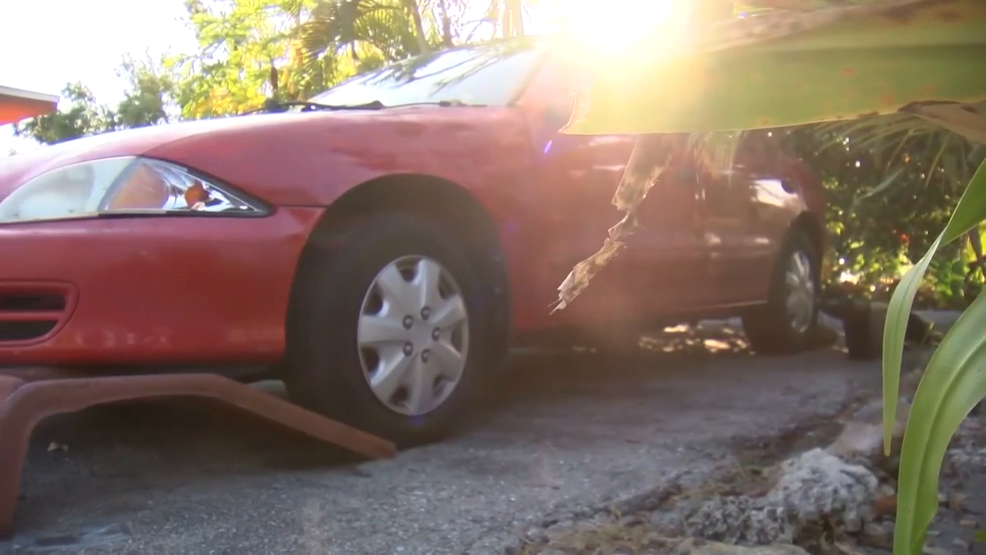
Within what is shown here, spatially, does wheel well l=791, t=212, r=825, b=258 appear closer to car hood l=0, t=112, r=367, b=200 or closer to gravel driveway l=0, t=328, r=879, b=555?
gravel driveway l=0, t=328, r=879, b=555

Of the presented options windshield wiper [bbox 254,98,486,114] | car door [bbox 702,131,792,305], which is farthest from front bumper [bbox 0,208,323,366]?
car door [bbox 702,131,792,305]

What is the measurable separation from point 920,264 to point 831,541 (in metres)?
1.28

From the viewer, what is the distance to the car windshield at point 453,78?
342cm

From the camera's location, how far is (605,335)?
3.86 meters

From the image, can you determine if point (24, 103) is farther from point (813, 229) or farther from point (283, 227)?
point (283, 227)

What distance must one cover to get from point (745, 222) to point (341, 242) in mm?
2345

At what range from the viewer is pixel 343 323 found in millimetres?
2613

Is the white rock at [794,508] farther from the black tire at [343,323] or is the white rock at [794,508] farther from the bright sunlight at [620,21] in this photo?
the bright sunlight at [620,21]

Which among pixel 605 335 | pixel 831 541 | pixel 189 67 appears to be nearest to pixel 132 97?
pixel 189 67

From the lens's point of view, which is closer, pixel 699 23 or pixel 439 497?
pixel 699 23

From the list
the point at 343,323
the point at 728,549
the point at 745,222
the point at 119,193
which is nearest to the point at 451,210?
the point at 343,323

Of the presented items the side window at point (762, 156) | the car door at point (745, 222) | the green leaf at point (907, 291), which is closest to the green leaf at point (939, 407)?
the green leaf at point (907, 291)

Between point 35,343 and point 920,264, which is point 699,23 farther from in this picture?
point 35,343

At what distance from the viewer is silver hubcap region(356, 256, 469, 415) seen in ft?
8.86
